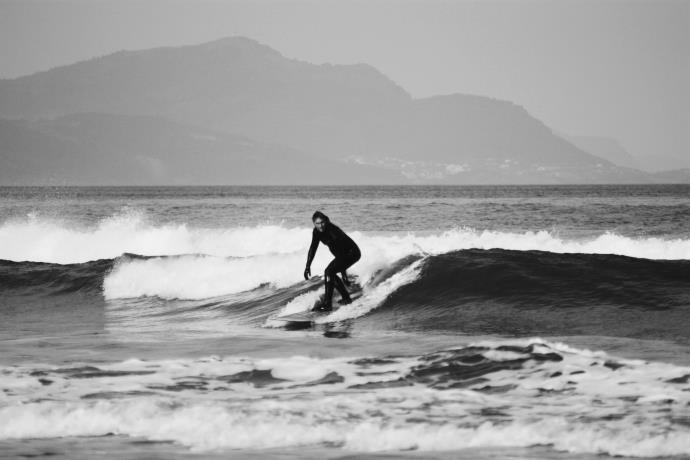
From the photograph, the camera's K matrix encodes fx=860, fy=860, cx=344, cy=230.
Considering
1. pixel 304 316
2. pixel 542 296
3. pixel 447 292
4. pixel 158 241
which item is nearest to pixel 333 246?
pixel 304 316

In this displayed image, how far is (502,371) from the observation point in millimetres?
9297

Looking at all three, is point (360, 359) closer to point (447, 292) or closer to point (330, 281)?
point (330, 281)

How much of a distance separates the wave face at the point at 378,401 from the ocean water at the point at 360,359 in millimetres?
25

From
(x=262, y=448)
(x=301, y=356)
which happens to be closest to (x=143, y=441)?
(x=262, y=448)

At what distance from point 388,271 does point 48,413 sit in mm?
10065

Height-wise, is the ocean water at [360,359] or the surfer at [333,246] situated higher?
the surfer at [333,246]

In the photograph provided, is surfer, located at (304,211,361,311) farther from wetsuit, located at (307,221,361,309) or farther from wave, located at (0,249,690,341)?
wave, located at (0,249,690,341)

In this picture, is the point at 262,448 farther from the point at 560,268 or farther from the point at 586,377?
the point at 560,268

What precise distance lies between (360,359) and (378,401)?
2216 millimetres

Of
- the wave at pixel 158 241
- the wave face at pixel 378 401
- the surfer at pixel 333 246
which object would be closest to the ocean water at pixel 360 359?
the wave face at pixel 378 401

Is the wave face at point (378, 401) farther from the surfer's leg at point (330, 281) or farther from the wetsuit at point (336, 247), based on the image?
the surfer's leg at point (330, 281)

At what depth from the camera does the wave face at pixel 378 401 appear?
7.13 meters

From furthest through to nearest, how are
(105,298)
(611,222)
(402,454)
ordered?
(611,222), (105,298), (402,454)

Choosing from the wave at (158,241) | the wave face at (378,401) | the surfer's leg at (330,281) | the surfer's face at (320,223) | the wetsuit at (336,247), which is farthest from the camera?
the wave at (158,241)
